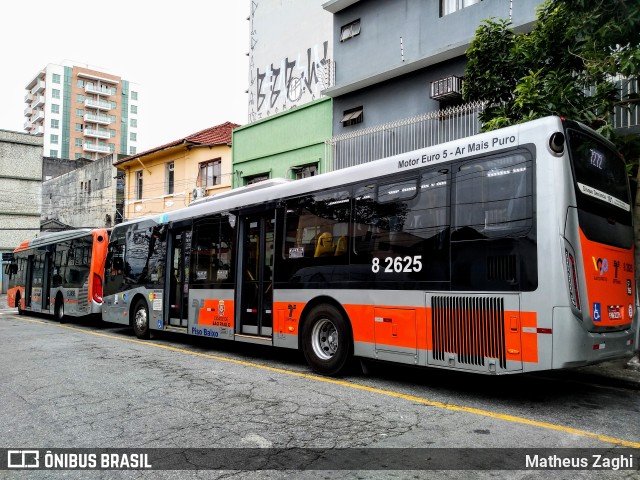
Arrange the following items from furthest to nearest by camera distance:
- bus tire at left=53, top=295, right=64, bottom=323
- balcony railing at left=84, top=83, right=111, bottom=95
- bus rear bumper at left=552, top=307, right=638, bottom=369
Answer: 1. balcony railing at left=84, top=83, right=111, bottom=95
2. bus tire at left=53, top=295, right=64, bottom=323
3. bus rear bumper at left=552, top=307, right=638, bottom=369

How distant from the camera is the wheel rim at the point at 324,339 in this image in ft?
26.4

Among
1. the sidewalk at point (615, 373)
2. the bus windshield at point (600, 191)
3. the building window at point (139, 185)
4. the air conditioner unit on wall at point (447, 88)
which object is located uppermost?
the building window at point (139, 185)

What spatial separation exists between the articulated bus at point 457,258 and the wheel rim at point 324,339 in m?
0.02

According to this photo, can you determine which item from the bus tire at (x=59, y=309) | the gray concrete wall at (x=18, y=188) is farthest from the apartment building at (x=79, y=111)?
the bus tire at (x=59, y=309)

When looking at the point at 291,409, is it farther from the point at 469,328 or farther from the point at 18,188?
the point at 18,188

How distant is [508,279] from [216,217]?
21.7ft

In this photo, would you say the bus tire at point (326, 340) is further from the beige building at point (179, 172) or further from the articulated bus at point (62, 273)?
the beige building at point (179, 172)

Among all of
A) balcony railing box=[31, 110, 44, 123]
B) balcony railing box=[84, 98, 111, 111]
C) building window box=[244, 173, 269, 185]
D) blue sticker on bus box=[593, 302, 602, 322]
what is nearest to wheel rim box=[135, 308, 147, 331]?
building window box=[244, 173, 269, 185]

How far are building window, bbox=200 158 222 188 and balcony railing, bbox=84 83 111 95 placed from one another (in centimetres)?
7770

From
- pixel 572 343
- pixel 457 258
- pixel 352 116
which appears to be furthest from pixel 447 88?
pixel 572 343

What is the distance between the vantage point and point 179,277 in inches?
475

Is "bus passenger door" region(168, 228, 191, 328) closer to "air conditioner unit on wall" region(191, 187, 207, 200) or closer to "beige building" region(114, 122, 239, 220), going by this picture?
"beige building" region(114, 122, 239, 220)

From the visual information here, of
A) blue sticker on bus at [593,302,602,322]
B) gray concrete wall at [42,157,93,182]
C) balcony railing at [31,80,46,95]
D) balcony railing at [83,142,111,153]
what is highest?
balcony railing at [31,80,46,95]

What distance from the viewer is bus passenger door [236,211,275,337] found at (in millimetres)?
9383
